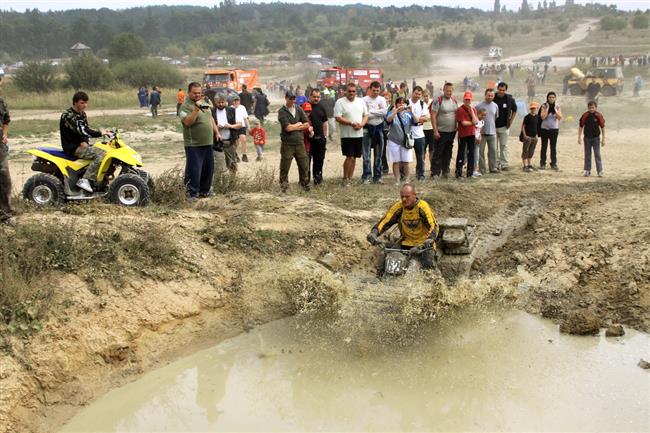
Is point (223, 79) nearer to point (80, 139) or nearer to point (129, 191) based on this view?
point (80, 139)

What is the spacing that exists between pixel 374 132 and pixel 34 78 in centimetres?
3639

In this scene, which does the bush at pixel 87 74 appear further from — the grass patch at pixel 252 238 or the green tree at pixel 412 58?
the grass patch at pixel 252 238

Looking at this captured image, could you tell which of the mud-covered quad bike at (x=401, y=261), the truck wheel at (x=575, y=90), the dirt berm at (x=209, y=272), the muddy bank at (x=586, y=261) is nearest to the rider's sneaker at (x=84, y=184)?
the dirt berm at (x=209, y=272)

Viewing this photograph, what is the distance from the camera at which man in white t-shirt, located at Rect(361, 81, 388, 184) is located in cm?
1203

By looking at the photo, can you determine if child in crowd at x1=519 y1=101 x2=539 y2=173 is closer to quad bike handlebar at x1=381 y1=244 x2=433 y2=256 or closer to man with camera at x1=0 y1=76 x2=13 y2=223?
quad bike handlebar at x1=381 y1=244 x2=433 y2=256

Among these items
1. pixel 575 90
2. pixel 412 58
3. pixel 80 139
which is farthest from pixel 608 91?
pixel 412 58

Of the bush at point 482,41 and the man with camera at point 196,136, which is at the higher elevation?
the bush at point 482,41

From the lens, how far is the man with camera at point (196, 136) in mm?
9672

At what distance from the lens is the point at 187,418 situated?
6.14 metres

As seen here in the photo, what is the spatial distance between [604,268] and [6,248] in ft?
22.8

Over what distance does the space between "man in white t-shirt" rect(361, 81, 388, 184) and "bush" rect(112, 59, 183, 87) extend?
40.1 meters

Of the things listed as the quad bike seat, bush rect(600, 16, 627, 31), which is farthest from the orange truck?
bush rect(600, 16, 627, 31)

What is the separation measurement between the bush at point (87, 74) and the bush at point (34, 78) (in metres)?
1.63

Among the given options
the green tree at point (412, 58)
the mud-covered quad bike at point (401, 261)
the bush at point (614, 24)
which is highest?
the bush at point (614, 24)
